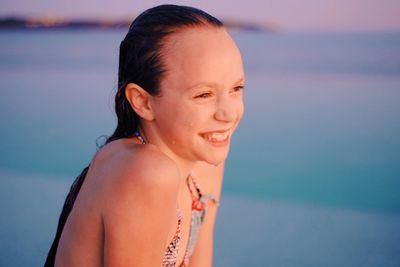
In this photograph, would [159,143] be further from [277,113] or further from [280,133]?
[277,113]

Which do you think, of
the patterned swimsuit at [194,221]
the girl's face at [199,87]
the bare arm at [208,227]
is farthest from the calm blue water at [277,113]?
the girl's face at [199,87]

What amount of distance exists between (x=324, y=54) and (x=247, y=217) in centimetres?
158

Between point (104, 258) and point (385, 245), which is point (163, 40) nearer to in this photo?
point (104, 258)

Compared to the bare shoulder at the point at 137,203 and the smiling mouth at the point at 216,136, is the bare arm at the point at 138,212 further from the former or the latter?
the smiling mouth at the point at 216,136

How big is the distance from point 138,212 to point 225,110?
0.90 ft

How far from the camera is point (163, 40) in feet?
3.42

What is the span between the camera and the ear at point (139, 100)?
1084 millimetres

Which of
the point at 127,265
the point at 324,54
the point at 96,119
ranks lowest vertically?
the point at 127,265

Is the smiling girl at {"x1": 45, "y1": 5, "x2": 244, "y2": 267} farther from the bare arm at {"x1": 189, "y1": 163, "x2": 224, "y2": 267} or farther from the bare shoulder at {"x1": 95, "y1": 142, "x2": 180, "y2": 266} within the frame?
the bare arm at {"x1": 189, "y1": 163, "x2": 224, "y2": 267}

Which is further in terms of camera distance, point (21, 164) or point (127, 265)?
point (21, 164)

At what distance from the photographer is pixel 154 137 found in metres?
1.13

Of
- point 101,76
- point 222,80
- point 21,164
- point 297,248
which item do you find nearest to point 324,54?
point 101,76

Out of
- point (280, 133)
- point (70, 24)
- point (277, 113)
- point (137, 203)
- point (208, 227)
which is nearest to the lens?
point (137, 203)

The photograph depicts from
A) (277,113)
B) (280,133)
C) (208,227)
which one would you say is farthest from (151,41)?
(277,113)
